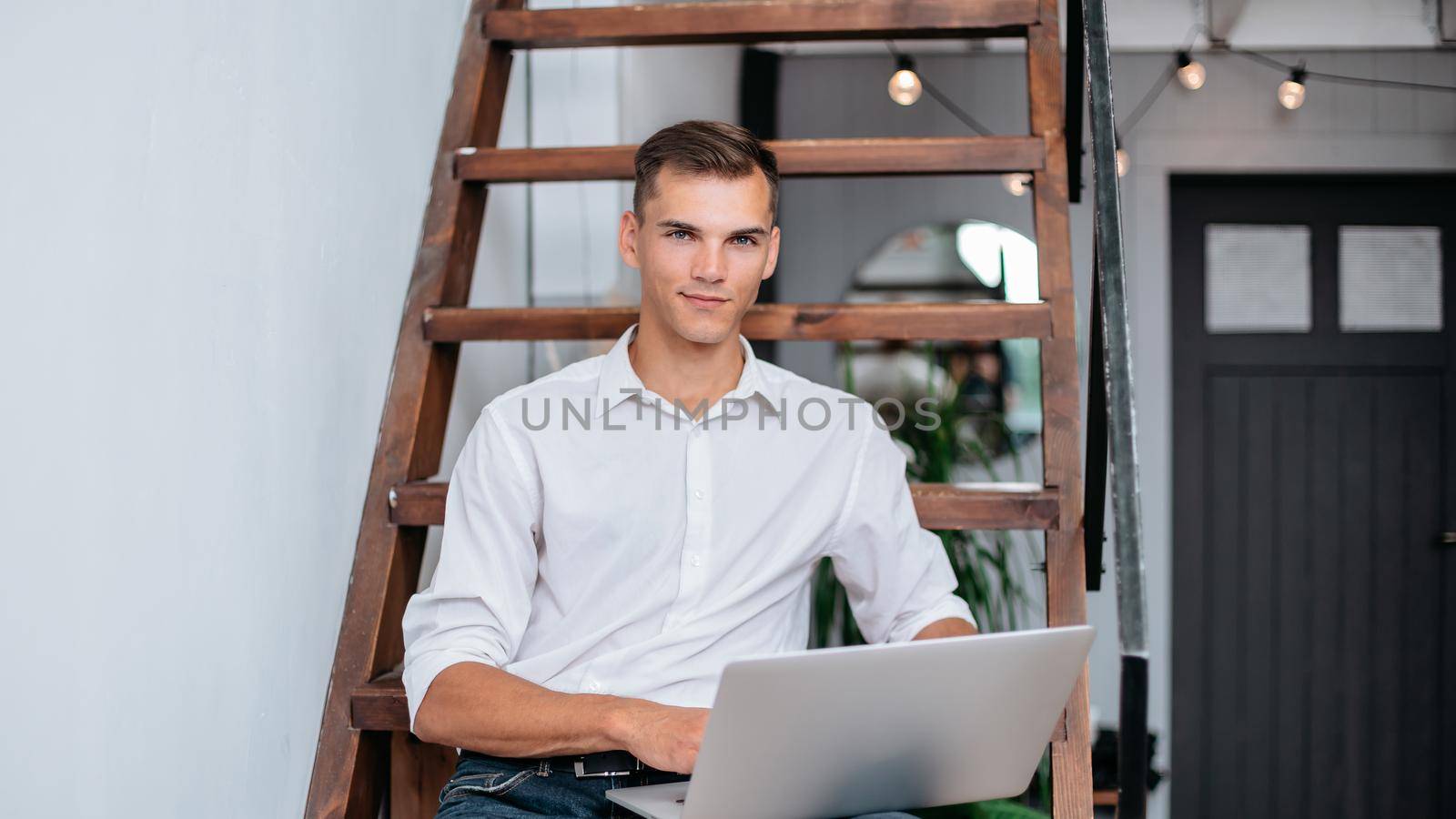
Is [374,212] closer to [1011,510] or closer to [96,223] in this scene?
[96,223]

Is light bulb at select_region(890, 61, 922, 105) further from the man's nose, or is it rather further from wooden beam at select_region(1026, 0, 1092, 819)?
the man's nose

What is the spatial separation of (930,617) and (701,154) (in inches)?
25.1

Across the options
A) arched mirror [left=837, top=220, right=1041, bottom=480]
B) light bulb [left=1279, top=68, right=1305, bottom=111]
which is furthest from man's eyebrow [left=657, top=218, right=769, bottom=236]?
light bulb [left=1279, top=68, right=1305, bottom=111]

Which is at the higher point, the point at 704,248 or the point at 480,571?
the point at 704,248

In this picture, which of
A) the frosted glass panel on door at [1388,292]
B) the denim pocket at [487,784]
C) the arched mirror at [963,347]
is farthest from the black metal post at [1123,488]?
the frosted glass panel on door at [1388,292]

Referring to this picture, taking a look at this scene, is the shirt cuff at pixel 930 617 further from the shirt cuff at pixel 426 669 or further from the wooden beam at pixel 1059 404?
the shirt cuff at pixel 426 669

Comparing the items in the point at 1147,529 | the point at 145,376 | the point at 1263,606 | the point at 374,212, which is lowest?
the point at 1263,606

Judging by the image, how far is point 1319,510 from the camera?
4070 millimetres

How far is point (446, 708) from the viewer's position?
1287 mm

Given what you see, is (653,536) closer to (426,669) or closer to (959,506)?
(426,669)

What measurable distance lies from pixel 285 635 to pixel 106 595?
0.37m

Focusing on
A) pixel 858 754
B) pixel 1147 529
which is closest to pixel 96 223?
pixel 858 754

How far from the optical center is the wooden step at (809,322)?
1.67 m

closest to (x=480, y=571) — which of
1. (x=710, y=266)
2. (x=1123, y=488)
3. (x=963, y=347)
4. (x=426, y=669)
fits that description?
(x=426, y=669)
